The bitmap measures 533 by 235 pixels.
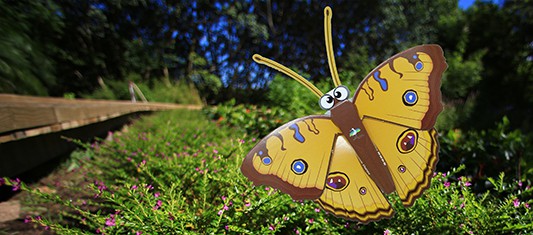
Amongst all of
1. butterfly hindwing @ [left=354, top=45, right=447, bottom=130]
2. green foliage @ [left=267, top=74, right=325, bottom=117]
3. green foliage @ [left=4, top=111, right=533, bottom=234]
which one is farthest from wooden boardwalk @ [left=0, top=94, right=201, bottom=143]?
green foliage @ [left=267, top=74, right=325, bottom=117]

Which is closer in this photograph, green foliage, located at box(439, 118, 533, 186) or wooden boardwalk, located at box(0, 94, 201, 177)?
wooden boardwalk, located at box(0, 94, 201, 177)

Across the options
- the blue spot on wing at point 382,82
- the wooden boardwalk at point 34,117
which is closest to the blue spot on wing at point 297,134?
the blue spot on wing at point 382,82

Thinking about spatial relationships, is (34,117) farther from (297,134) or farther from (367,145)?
(367,145)

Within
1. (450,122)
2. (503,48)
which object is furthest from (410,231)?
(503,48)

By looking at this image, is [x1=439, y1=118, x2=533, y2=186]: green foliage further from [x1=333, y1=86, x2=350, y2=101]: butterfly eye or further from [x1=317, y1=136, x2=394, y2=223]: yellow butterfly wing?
[x1=333, y1=86, x2=350, y2=101]: butterfly eye

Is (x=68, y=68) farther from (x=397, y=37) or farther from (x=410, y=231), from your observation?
(x=397, y=37)

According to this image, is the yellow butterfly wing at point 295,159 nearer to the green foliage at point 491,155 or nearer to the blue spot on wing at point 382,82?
the blue spot on wing at point 382,82
